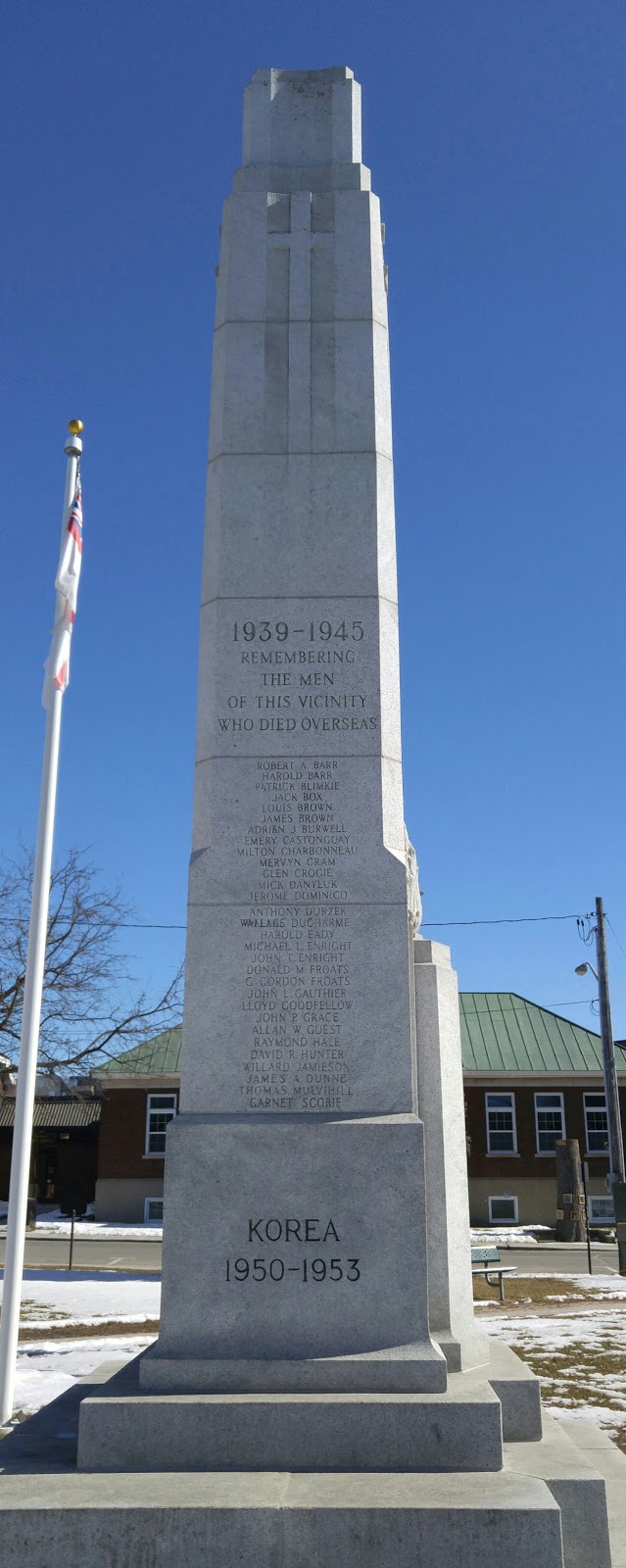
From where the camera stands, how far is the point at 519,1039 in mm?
42781

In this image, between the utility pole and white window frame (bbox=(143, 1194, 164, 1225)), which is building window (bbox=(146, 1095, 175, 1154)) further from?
the utility pole

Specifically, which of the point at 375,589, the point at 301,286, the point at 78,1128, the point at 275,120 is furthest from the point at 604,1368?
the point at 78,1128

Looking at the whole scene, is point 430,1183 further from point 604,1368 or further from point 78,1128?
point 78,1128

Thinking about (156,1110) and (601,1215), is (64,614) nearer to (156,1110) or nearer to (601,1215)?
(156,1110)

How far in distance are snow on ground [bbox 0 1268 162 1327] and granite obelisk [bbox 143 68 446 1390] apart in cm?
1028

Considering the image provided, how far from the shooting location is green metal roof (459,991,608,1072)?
1617 inches

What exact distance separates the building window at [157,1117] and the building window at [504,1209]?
439 inches

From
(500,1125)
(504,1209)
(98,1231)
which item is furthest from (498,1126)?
(98,1231)

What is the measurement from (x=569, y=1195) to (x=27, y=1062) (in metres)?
27.4

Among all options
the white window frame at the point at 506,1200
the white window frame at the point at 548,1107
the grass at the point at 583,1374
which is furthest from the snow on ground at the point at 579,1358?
the white window frame at the point at 548,1107

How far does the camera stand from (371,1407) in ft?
17.2

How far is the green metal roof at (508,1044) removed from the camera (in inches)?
1610

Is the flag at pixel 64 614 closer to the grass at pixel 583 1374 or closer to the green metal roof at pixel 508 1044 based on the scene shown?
the grass at pixel 583 1374

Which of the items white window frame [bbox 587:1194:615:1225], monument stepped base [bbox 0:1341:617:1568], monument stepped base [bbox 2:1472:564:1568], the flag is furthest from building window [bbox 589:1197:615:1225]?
monument stepped base [bbox 2:1472:564:1568]
